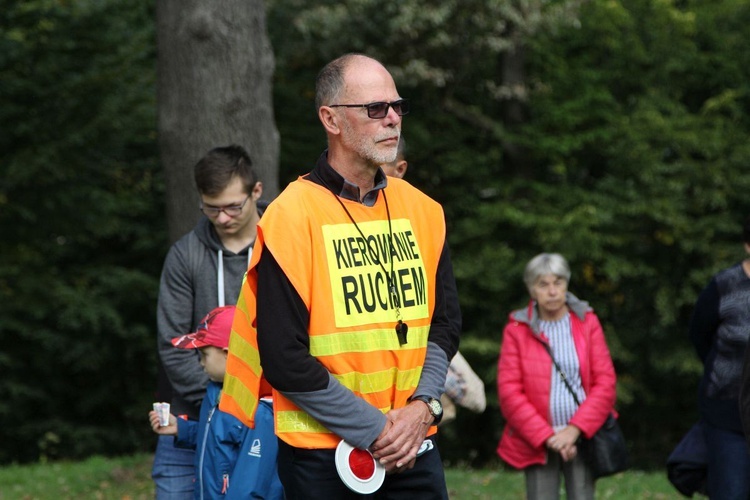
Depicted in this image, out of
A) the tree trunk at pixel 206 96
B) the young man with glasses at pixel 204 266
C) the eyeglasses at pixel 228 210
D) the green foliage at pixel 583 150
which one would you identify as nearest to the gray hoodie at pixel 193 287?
the young man with glasses at pixel 204 266

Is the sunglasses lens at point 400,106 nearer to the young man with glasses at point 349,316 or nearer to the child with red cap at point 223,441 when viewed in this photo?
the young man with glasses at point 349,316

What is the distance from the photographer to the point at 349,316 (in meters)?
3.45

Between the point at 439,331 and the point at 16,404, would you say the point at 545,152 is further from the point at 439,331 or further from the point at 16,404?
the point at 439,331

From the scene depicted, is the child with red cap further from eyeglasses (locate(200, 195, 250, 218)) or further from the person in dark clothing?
the person in dark clothing

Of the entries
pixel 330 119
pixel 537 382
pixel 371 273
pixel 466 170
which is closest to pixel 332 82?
pixel 330 119

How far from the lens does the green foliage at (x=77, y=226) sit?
13.6 meters

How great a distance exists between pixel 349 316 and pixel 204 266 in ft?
4.65

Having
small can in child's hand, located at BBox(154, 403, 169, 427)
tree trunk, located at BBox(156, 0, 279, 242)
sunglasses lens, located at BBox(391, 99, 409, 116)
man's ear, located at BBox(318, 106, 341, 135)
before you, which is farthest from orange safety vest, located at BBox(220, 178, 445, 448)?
tree trunk, located at BBox(156, 0, 279, 242)

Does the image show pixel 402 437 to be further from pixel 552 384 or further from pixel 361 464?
pixel 552 384

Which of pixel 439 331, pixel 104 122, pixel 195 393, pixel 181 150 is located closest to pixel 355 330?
pixel 439 331

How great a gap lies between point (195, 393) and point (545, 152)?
470 inches

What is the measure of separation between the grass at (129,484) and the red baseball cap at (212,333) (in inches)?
185

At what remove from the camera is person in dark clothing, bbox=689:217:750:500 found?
5516 millimetres

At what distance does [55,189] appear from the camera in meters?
14.0
